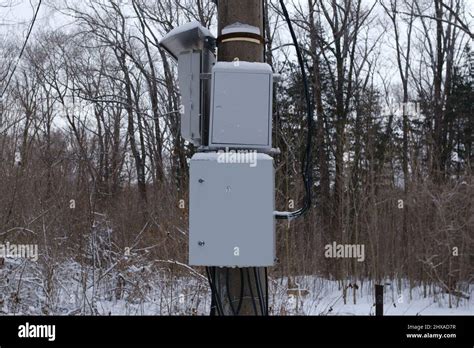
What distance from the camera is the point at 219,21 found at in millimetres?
2789

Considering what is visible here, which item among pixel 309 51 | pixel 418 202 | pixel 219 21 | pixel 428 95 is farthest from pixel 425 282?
pixel 428 95

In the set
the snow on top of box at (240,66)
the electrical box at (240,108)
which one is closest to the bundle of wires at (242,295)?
the electrical box at (240,108)

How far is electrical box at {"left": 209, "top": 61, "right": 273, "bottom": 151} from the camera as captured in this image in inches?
99.0

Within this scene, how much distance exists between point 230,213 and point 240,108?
1.60 feet

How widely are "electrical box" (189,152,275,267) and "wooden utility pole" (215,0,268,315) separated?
187 mm

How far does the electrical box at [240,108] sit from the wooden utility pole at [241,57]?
15 cm

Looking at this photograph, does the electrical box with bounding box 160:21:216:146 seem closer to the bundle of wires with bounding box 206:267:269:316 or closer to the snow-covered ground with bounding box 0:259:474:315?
the bundle of wires with bounding box 206:267:269:316

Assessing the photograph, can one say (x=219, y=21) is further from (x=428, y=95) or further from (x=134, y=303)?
(x=428, y=95)

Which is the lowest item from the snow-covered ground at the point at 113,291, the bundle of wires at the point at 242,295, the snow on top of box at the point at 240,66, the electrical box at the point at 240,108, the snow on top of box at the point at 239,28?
the snow-covered ground at the point at 113,291

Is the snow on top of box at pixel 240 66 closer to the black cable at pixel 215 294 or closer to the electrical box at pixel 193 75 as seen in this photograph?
the electrical box at pixel 193 75

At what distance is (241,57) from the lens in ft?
8.74

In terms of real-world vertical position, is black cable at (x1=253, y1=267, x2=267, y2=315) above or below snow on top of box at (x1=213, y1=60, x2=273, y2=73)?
below

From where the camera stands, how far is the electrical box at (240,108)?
2.51 m

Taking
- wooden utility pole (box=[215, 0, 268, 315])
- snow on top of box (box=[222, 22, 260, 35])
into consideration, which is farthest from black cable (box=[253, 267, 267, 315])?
snow on top of box (box=[222, 22, 260, 35])
